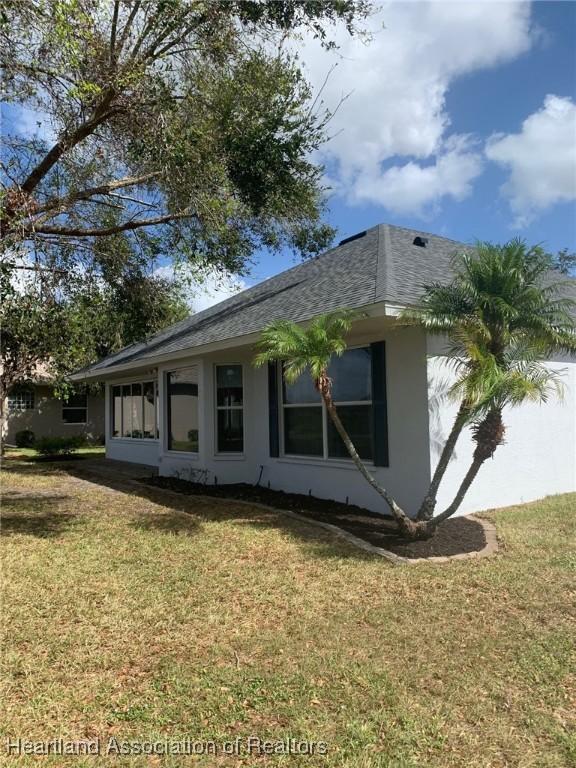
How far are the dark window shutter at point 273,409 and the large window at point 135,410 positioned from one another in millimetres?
6660

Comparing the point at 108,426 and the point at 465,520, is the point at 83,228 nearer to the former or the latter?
the point at 465,520

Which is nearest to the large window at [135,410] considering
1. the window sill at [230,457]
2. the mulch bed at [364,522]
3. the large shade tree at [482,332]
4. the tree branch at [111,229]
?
the window sill at [230,457]

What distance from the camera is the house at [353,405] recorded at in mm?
8227

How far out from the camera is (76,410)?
28.4 metres

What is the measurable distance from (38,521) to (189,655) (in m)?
5.51

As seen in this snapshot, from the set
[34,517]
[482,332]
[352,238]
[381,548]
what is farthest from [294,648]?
[352,238]

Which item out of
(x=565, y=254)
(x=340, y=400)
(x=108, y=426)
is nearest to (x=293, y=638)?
(x=340, y=400)

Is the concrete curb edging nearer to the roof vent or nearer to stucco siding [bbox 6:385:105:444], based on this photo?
the roof vent

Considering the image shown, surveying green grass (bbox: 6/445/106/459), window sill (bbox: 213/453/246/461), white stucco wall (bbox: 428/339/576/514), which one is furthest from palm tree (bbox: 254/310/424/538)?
green grass (bbox: 6/445/106/459)

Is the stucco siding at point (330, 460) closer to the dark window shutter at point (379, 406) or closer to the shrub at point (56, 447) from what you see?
the dark window shutter at point (379, 406)

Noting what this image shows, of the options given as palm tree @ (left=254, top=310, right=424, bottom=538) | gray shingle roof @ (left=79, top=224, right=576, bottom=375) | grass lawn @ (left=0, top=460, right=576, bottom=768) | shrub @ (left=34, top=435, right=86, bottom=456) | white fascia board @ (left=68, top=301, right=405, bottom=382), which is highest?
gray shingle roof @ (left=79, top=224, right=576, bottom=375)

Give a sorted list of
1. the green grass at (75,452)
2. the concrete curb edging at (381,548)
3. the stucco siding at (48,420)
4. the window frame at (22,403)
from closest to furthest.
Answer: the concrete curb edging at (381,548), the green grass at (75,452), the window frame at (22,403), the stucco siding at (48,420)

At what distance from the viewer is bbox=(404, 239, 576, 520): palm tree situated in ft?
21.3

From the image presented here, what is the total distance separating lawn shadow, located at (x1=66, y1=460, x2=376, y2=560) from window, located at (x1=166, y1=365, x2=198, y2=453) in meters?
1.49
